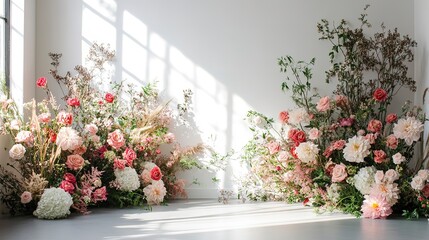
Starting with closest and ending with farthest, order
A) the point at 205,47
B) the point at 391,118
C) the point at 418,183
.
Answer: the point at 418,183 < the point at 391,118 < the point at 205,47

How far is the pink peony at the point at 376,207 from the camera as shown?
191 inches

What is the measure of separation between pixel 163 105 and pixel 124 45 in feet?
2.28

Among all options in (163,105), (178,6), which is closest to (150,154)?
(163,105)

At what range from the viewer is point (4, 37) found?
5477 mm

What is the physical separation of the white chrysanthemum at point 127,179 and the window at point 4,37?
1279 mm

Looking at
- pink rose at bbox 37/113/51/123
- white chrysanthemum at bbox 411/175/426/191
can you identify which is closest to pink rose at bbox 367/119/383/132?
white chrysanthemum at bbox 411/175/426/191

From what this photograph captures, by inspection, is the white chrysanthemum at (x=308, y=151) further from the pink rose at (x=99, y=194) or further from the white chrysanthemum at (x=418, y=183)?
the pink rose at (x=99, y=194)

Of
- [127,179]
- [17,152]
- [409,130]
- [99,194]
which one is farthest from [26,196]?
[409,130]

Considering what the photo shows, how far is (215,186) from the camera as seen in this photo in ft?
19.8

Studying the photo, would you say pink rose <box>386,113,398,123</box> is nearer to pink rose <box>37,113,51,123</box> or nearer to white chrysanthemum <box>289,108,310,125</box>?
white chrysanthemum <box>289,108,310,125</box>

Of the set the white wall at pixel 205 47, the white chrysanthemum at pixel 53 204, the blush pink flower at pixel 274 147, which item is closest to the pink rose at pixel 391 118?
Result: the white wall at pixel 205 47

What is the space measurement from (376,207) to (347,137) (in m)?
0.98

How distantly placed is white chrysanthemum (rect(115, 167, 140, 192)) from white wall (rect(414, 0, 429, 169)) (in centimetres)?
255

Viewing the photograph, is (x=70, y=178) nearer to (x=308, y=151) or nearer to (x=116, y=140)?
(x=116, y=140)
